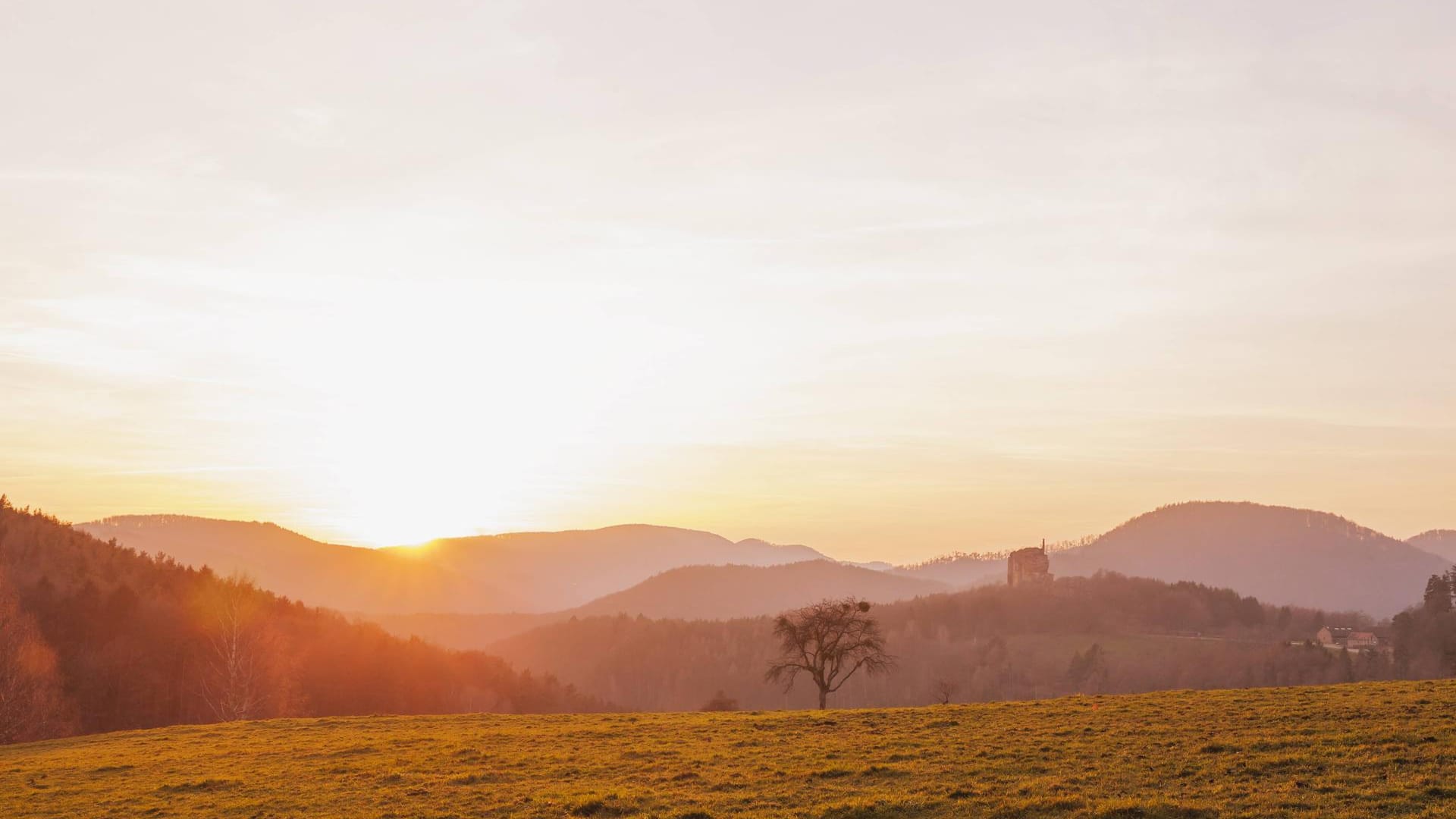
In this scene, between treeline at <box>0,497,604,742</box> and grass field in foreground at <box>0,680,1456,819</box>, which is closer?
grass field in foreground at <box>0,680,1456,819</box>

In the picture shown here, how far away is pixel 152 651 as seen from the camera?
130 meters

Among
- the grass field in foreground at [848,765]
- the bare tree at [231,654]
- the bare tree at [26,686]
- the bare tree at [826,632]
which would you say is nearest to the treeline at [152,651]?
the bare tree at [26,686]

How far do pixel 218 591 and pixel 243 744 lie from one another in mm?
107487

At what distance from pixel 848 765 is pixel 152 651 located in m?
119

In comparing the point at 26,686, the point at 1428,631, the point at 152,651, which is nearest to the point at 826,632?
the point at 26,686

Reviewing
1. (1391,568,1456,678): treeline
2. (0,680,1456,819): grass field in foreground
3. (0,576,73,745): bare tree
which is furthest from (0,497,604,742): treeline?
(1391,568,1456,678): treeline

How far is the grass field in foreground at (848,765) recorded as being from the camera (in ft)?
92.9

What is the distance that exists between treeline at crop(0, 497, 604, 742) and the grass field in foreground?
46.1 meters

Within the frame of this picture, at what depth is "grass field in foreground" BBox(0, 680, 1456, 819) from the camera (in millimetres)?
28328

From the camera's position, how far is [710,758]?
39688 millimetres

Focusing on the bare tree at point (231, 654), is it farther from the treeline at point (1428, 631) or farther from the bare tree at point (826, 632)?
the treeline at point (1428, 631)

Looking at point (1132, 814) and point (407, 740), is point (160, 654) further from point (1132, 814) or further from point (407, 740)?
point (1132, 814)

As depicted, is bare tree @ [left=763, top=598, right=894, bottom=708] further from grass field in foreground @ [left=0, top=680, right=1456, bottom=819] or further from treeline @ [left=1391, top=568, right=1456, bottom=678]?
treeline @ [left=1391, top=568, right=1456, bottom=678]

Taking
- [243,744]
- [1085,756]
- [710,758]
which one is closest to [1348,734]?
[1085,756]
